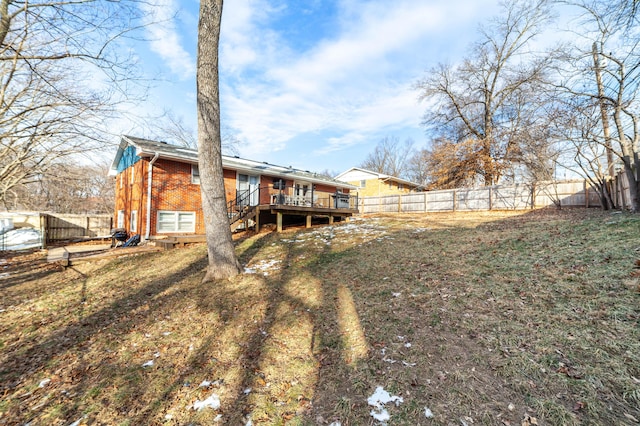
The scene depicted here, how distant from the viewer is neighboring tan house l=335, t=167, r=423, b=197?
29.9 meters

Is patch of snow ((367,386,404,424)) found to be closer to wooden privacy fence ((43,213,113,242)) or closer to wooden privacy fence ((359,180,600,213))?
wooden privacy fence ((359,180,600,213))

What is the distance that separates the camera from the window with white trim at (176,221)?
1201 centimetres

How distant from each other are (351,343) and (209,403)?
1837 millimetres

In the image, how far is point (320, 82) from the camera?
1730 centimetres

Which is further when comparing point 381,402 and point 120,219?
point 120,219

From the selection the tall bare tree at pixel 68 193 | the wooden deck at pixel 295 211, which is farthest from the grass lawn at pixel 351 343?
the tall bare tree at pixel 68 193

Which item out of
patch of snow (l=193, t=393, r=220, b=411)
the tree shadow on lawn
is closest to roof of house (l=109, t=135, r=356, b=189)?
the tree shadow on lawn

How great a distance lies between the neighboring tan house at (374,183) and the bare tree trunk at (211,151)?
24.3 metres

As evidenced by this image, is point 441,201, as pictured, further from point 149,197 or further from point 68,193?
point 68,193

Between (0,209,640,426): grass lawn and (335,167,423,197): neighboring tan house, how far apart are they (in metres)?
23.5

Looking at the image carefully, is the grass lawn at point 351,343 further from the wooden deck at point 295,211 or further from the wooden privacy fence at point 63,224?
the wooden privacy fence at point 63,224

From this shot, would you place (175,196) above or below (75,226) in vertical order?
above

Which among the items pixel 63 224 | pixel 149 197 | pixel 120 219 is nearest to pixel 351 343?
pixel 149 197

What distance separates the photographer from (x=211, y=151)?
6281mm
